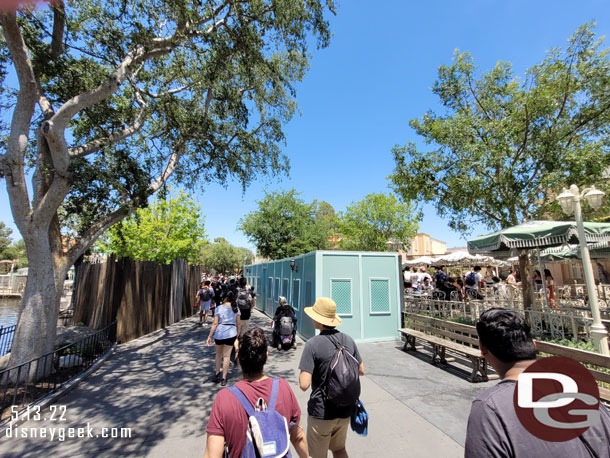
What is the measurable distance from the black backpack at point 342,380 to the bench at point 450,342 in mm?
3301

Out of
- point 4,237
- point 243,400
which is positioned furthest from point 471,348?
point 4,237

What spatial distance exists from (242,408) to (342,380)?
1.01 m

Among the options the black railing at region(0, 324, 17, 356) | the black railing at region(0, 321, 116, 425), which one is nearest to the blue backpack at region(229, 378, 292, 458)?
the black railing at region(0, 321, 116, 425)

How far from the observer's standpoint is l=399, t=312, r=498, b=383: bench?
17.5ft

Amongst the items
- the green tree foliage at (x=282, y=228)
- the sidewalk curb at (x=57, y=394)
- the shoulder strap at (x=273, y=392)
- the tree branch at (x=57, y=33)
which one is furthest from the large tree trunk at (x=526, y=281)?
the green tree foliage at (x=282, y=228)

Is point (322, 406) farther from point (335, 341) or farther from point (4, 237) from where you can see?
point (4, 237)

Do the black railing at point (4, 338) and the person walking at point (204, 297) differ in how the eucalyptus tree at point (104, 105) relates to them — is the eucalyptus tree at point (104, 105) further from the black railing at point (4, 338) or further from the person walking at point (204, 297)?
the person walking at point (204, 297)

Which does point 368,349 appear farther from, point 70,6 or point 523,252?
point 70,6

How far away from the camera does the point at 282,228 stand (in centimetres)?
2439

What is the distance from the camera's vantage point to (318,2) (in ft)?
23.0

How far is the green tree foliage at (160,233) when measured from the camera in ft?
72.1

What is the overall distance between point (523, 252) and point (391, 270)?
4034 mm

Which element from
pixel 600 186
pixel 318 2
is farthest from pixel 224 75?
pixel 600 186
